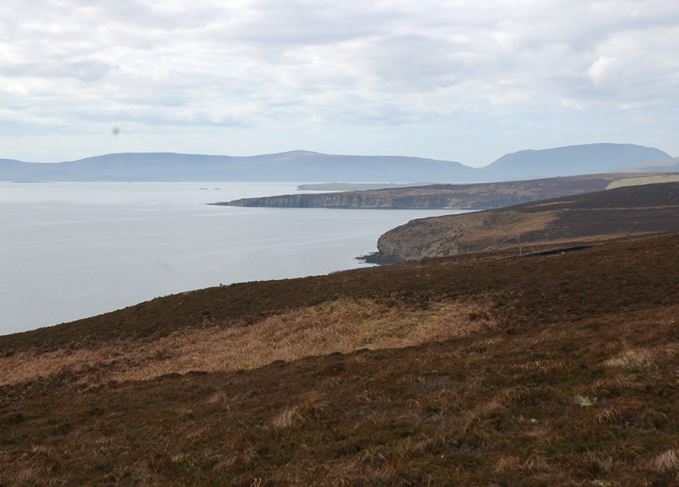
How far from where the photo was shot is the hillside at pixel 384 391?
425 inches

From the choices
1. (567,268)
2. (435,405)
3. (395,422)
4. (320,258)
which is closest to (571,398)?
(435,405)

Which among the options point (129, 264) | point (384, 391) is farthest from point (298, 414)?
point (129, 264)

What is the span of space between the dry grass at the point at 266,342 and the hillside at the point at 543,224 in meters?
76.3

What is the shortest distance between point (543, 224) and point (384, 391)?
121684 millimetres

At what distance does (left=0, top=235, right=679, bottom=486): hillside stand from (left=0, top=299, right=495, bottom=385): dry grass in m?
0.18

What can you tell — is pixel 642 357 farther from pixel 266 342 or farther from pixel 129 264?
pixel 129 264

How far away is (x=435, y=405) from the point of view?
14234mm

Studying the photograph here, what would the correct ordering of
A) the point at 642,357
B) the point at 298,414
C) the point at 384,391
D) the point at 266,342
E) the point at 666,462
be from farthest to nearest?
the point at 266,342 < the point at 384,391 < the point at 642,357 < the point at 298,414 < the point at 666,462

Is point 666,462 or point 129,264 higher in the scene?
point 666,462

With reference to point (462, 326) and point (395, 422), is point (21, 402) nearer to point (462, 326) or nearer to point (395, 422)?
point (395, 422)

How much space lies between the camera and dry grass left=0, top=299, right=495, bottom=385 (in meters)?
27.2

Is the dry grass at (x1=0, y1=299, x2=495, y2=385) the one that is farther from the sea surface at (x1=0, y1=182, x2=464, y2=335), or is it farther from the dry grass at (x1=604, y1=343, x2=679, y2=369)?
the sea surface at (x1=0, y1=182, x2=464, y2=335)

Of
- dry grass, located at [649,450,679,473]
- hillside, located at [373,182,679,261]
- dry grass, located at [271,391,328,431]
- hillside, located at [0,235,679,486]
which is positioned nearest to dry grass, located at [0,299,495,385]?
hillside, located at [0,235,679,486]

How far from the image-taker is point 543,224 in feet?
424
